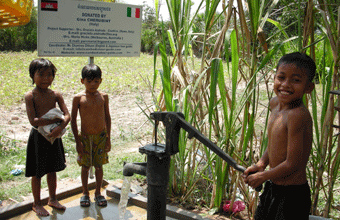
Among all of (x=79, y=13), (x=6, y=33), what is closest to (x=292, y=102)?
(x=79, y=13)

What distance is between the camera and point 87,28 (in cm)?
296

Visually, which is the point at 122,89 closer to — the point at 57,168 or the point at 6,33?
the point at 57,168

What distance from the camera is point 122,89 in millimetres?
7797

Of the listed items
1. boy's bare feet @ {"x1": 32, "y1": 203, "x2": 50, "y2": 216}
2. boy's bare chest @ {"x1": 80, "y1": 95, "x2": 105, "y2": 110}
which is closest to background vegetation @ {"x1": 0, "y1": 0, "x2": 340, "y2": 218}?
boy's bare chest @ {"x1": 80, "y1": 95, "x2": 105, "y2": 110}

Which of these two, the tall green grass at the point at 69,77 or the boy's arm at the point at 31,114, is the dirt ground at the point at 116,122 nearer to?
the tall green grass at the point at 69,77

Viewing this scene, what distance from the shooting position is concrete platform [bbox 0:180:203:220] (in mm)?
2611

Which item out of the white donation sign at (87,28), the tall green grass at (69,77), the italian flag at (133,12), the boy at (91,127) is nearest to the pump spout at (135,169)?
the boy at (91,127)

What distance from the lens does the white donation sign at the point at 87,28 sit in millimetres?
2773

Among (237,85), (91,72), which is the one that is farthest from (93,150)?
(237,85)

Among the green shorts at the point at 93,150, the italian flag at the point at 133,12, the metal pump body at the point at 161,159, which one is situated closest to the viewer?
the metal pump body at the point at 161,159

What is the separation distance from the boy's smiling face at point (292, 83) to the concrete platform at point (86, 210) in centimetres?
139

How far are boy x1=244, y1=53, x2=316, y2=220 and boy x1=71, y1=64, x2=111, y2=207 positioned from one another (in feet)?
5.17

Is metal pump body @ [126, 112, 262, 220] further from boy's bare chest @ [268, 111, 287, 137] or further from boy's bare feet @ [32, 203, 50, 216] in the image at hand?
boy's bare feet @ [32, 203, 50, 216]

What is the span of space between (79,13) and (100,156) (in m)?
1.25
